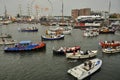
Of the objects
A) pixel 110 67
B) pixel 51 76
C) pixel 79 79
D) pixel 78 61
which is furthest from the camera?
pixel 78 61

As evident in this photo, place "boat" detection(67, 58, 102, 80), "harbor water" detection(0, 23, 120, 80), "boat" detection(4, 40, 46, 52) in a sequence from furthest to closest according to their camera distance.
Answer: "boat" detection(4, 40, 46, 52)
"harbor water" detection(0, 23, 120, 80)
"boat" detection(67, 58, 102, 80)

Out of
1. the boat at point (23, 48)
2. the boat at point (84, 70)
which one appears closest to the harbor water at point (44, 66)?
the boat at point (84, 70)

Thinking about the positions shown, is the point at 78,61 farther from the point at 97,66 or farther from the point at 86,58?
the point at 97,66

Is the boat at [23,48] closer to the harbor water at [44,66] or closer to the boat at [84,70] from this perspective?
the harbor water at [44,66]

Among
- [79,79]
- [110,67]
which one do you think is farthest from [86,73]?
[110,67]

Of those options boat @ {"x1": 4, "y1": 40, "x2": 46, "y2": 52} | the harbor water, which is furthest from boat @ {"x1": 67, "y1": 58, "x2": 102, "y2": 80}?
boat @ {"x1": 4, "y1": 40, "x2": 46, "y2": 52}

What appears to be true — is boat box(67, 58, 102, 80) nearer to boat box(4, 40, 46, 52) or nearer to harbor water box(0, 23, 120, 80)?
harbor water box(0, 23, 120, 80)

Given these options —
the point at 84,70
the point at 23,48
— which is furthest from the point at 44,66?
the point at 23,48

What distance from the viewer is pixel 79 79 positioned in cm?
4050

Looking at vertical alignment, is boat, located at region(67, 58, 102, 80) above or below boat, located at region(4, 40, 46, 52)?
below

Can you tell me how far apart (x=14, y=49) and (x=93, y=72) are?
35.7 m

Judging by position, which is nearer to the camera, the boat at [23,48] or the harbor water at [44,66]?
the harbor water at [44,66]

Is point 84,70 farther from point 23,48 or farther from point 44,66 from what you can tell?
point 23,48

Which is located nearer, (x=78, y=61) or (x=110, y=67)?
(x=110, y=67)
